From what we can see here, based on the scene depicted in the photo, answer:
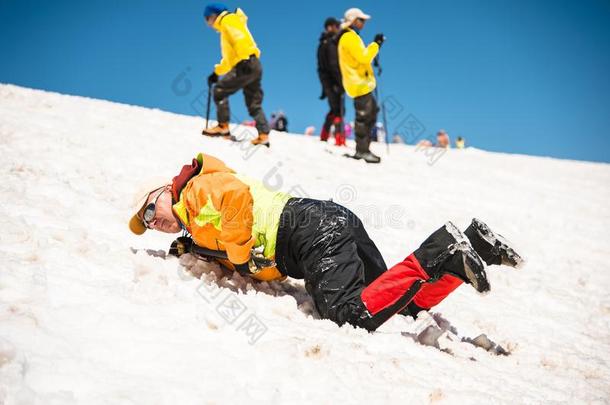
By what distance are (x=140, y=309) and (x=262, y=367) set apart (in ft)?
Result: 2.05

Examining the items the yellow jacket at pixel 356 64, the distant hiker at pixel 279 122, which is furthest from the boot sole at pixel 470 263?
the distant hiker at pixel 279 122

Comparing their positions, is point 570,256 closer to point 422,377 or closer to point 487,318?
point 487,318

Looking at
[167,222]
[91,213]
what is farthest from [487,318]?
[91,213]

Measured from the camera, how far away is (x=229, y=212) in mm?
2324

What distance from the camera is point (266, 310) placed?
7.41 feet

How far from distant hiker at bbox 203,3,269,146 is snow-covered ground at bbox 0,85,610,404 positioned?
170 centimetres

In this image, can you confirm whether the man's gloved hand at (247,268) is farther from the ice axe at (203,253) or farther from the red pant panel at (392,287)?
the red pant panel at (392,287)

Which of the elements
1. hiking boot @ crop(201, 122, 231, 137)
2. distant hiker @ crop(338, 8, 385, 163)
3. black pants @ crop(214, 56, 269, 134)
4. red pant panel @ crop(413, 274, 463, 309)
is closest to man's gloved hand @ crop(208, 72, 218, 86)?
black pants @ crop(214, 56, 269, 134)

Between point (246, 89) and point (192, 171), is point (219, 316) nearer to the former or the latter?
point (192, 171)

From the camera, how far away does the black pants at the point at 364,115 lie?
22.9 ft

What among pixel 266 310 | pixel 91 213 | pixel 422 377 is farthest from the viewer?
pixel 91 213

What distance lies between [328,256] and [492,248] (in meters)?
0.86

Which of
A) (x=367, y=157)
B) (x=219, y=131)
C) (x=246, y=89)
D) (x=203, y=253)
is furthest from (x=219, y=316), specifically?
(x=367, y=157)

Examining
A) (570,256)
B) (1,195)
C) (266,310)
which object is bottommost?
(1,195)
